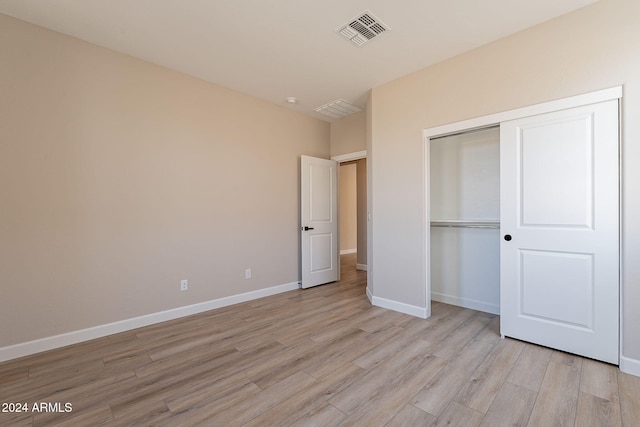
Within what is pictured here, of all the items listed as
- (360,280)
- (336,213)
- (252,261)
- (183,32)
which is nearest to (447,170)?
(336,213)

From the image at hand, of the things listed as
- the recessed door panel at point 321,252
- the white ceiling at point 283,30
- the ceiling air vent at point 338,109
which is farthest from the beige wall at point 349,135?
the recessed door panel at point 321,252

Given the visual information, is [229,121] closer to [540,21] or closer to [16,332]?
[16,332]

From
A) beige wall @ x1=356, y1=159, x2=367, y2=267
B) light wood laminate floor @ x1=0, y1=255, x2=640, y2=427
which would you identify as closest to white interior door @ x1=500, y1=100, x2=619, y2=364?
light wood laminate floor @ x1=0, y1=255, x2=640, y2=427

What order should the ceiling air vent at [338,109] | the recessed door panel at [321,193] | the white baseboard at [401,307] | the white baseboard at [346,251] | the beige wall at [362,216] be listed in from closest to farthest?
the white baseboard at [401,307] → the ceiling air vent at [338,109] → the recessed door panel at [321,193] → the beige wall at [362,216] → the white baseboard at [346,251]

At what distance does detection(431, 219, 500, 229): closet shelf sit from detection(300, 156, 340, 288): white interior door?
1713 mm

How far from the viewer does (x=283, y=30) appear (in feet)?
8.08

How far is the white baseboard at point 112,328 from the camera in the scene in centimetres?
231

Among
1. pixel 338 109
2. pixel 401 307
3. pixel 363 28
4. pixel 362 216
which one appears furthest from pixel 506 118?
pixel 362 216

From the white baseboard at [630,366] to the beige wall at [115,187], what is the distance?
11.8ft

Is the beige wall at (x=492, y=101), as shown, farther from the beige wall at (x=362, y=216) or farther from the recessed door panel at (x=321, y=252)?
the beige wall at (x=362, y=216)

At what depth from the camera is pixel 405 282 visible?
326 cm

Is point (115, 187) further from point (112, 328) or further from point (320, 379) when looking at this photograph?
point (320, 379)

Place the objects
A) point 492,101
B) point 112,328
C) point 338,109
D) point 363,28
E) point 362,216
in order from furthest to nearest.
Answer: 1. point 362,216
2. point 338,109
3. point 112,328
4. point 492,101
5. point 363,28

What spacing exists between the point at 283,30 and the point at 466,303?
11.8 ft
